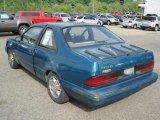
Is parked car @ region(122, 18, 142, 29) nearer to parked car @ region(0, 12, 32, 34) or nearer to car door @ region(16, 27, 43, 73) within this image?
parked car @ region(0, 12, 32, 34)

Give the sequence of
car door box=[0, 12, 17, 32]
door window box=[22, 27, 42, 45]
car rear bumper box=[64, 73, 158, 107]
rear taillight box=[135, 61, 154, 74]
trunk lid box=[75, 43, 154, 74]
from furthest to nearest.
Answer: car door box=[0, 12, 17, 32], door window box=[22, 27, 42, 45], rear taillight box=[135, 61, 154, 74], trunk lid box=[75, 43, 154, 74], car rear bumper box=[64, 73, 158, 107]

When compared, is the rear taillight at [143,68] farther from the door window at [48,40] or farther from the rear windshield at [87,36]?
the door window at [48,40]

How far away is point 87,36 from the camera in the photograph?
515 centimetres

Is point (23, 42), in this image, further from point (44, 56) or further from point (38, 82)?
point (44, 56)

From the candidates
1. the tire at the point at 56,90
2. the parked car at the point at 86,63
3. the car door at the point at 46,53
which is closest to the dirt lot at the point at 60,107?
the tire at the point at 56,90

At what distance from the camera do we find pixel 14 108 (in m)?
4.64

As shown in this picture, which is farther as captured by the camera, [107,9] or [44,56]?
[107,9]

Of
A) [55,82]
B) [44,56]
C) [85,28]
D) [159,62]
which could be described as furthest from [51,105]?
[159,62]

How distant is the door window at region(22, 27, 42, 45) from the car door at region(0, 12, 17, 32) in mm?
11120

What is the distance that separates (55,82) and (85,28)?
1.34 m

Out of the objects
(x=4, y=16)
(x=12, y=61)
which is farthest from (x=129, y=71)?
(x=4, y=16)

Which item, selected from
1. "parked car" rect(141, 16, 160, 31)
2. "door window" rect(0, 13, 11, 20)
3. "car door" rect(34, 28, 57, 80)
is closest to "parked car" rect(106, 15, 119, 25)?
"parked car" rect(141, 16, 160, 31)

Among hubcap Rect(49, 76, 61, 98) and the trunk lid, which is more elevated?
the trunk lid

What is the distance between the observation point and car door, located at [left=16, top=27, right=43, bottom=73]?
5617 mm
